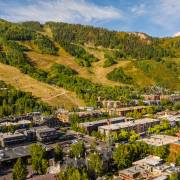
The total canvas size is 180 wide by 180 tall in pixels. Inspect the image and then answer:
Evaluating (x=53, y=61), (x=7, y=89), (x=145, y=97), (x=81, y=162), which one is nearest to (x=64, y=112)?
(x=7, y=89)

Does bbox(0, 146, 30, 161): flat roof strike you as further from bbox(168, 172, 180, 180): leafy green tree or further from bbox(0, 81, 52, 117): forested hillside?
bbox(0, 81, 52, 117): forested hillside

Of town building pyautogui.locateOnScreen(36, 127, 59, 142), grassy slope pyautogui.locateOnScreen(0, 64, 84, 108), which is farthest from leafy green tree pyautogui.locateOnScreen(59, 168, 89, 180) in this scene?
grassy slope pyautogui.locateOnScreen(0, 64, 84, 108)

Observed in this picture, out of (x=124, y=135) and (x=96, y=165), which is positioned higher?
(x=124, y=135)

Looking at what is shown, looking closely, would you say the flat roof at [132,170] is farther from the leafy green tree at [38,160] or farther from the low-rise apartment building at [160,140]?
the low-rise apartment building at [160,140]

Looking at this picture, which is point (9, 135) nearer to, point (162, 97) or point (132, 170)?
point (132, 170)

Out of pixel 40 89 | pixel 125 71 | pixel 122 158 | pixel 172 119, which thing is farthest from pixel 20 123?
pixel 125 71
